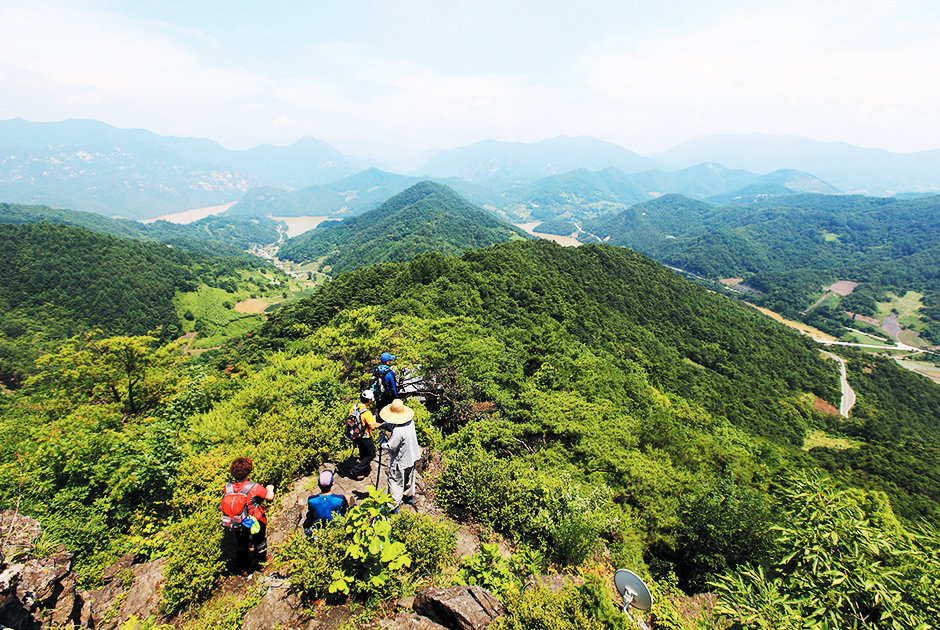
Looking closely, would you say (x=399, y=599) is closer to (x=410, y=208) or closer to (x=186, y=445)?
(x=186, y=445)

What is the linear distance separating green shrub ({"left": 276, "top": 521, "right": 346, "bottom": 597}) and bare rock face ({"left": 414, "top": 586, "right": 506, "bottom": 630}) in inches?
66.0

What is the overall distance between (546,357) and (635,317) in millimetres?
55421

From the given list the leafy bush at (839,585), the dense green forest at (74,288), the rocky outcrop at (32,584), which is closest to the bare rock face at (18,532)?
the rocky outcrop at (32,584)

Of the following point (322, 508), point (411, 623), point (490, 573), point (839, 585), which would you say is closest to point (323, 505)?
point (322, 508)

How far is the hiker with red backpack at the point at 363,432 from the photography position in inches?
394

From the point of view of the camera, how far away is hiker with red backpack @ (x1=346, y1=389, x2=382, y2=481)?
10016 millimetres

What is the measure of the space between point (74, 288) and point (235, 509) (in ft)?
406

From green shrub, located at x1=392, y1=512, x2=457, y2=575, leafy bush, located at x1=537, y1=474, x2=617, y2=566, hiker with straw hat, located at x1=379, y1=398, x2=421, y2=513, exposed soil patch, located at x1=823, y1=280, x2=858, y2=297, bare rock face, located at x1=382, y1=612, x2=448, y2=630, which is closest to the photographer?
bare rock face, located at x1=382, y1=612, x2=448, y2=630

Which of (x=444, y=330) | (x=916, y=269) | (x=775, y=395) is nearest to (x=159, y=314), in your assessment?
(x=444, y=330)

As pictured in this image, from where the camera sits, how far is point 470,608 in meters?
6.38

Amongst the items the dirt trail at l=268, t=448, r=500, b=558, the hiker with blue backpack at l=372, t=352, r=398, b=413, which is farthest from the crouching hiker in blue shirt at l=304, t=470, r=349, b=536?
the hiker with blue backpack at l=372, t=352, r=398, b=413

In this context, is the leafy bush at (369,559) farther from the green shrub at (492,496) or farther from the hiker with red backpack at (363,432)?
the green shrub at (492,496)

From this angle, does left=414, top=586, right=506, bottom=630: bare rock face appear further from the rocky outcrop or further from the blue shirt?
the rocky outcrop

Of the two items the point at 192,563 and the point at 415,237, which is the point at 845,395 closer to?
the point at 192,563
